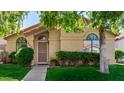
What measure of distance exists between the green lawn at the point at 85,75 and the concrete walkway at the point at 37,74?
0.24 m

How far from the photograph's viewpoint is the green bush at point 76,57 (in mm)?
11273

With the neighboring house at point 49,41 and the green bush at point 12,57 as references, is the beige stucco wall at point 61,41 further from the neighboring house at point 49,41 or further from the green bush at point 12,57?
the green bush at point 12,57

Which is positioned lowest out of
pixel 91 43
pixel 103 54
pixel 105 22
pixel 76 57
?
pixel 76 57

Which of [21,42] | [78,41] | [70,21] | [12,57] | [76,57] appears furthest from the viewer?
[78,41]

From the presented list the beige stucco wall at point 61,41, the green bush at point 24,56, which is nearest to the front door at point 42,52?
the beige stucco wall at point 61,41

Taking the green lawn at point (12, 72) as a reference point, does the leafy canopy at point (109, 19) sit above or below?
above

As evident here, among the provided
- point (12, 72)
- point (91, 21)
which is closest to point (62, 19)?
point (91, 21)

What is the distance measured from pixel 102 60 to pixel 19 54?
285cm

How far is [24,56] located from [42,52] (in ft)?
2.02

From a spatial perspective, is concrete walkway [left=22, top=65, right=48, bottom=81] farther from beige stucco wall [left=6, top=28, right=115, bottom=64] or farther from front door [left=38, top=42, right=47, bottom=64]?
beige stucco wall [left=6, top=28, right=115, bottom=64]

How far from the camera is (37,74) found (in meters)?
11.1

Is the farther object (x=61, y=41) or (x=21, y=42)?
(x=61, y=41)

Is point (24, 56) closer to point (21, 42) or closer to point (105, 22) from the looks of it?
point (21, 42)

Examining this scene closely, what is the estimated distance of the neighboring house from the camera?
37.0ft
